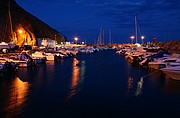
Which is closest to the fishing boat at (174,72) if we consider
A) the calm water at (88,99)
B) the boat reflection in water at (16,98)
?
the calm water at (88,99)

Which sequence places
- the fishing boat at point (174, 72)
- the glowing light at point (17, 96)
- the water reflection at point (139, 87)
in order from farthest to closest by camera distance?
the fishing boat at point (174, 72) → the water reflection at point (139, 87) → the glowing light at point (17, 96)

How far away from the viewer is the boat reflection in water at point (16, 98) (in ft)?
51.6

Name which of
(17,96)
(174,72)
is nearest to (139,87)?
(174,72)

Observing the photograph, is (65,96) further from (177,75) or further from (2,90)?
(177,75)

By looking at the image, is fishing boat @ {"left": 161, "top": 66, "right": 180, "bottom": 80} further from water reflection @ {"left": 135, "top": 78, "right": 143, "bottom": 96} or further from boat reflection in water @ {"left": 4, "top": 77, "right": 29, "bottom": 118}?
boat reflection in water @ {"left": 4, "top": 77, "right": 29, "bottom": 118}

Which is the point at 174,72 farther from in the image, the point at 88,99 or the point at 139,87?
the point at 88,99

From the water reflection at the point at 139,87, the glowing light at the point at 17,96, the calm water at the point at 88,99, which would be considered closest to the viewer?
the calm water at the point at 88,99

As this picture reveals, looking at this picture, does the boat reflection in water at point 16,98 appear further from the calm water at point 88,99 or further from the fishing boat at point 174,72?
the fishing boat at point 174,72

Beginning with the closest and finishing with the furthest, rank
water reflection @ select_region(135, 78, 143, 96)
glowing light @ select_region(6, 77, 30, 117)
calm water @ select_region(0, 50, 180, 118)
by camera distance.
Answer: calm water @ select_region(0, 50, 180, 118) < glowing light @ select_region(6, 77, 30, 117) < water reflection @ select_region(135, 78, 143, 96)

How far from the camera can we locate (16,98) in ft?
62.4

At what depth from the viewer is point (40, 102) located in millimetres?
18047

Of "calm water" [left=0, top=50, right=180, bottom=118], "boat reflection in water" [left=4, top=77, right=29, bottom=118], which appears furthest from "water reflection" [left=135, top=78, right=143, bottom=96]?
"boat reflection in water" [left=4, top=77, right=29, bottom=118]

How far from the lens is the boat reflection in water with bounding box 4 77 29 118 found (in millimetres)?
15734

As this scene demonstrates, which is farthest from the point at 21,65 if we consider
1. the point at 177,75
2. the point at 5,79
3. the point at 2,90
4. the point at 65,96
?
the point at 177,75
